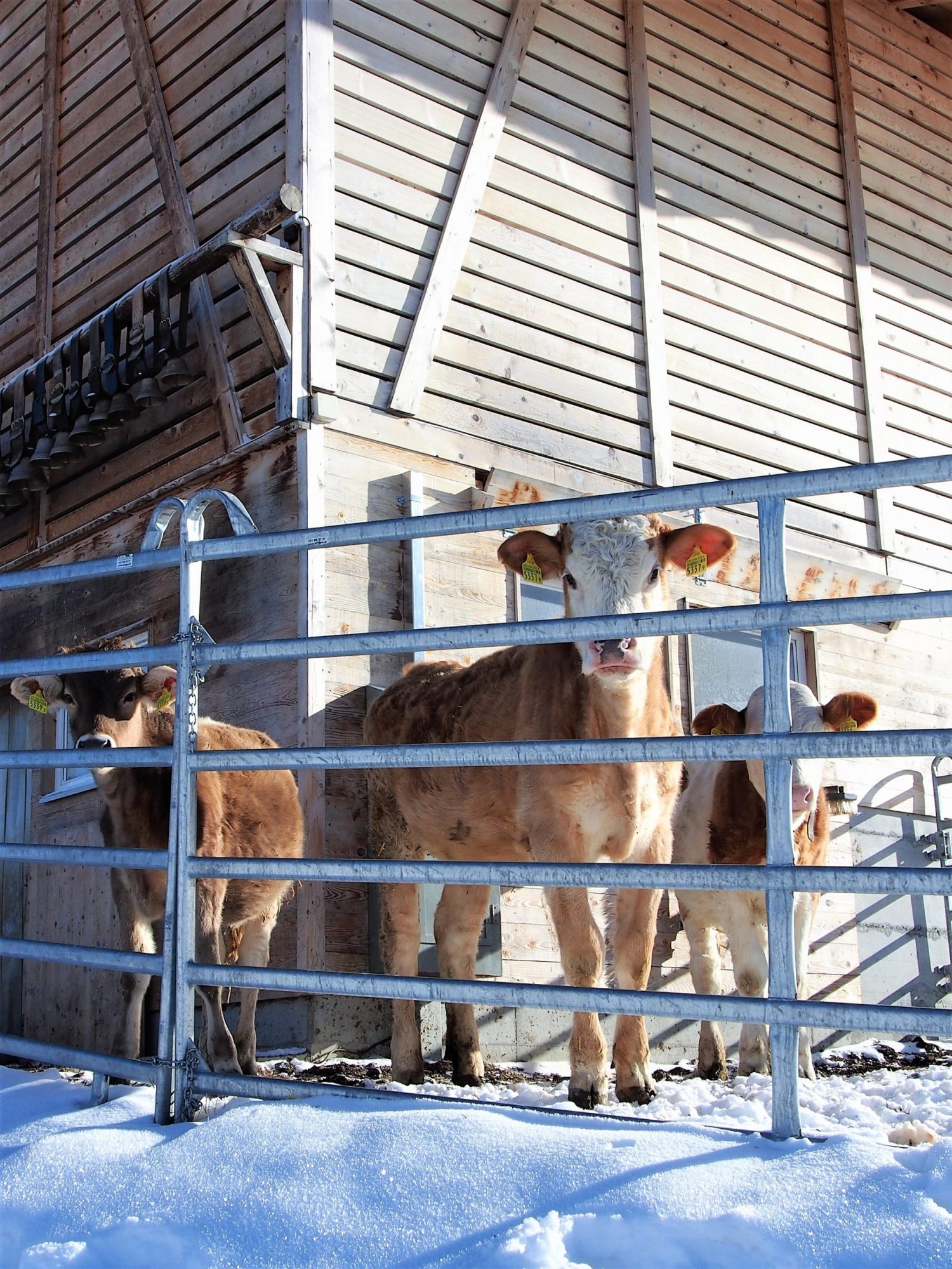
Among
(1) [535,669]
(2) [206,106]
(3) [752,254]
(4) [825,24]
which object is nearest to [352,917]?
(1) [535,669]

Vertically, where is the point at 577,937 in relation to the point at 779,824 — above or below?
below

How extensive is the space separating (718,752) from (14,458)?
8.32m

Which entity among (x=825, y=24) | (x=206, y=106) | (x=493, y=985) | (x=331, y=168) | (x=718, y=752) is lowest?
(x=493, y=985)

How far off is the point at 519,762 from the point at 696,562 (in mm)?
2524

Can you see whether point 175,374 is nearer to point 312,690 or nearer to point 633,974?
point 312,690

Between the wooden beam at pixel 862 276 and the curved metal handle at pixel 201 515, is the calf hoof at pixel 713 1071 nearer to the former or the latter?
the curved metal handle at pixel 201 515

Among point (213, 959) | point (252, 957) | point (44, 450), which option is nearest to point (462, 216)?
point (44, 450)

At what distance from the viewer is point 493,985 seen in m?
3.67

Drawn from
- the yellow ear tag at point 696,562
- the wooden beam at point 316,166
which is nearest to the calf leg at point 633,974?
the yellow ear tag at point 696,562

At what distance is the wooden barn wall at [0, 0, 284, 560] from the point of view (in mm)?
9312

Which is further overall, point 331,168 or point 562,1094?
point 331,168

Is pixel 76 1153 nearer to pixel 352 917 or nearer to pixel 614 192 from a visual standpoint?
pixel 352 917

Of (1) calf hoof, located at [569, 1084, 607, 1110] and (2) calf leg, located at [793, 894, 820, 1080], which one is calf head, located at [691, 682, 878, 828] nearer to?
(2) calf leg, located at [793, 894, 820, 1080]

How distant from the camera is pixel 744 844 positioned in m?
7.55
